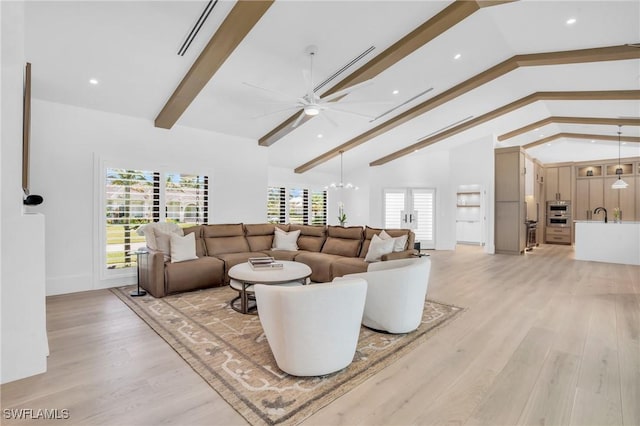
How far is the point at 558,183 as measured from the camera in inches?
429

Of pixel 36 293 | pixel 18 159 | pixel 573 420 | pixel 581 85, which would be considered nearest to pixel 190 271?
pixel 36 293

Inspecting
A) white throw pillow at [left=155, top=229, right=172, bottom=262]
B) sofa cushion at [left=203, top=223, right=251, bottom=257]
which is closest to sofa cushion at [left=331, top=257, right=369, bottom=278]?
sofa cushion at [left=203, top=223, right=251, bottom=257]

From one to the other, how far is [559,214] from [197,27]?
1264 cm

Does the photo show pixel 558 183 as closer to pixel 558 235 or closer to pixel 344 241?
pixel 558 235

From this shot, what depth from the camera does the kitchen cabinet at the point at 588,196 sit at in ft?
33.1

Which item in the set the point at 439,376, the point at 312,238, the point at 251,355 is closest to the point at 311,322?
the point at 251,355

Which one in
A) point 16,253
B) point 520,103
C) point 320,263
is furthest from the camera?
point 520,103

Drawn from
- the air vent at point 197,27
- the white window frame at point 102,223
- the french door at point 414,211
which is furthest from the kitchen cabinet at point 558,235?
the white window frame at point 102,223

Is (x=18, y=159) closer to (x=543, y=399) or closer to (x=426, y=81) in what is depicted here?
(x=543, y=399)

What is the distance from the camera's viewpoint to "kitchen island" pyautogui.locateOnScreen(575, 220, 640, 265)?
22.5 feet

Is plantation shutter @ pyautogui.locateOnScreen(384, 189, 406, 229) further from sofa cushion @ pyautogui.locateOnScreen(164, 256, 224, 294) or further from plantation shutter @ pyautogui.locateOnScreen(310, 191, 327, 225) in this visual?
sofa cushion @ pyautogui.locateOnScreen(164, 256, 224, 294)

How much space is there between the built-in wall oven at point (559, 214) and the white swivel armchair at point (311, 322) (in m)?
11.8

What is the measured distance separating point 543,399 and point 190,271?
4304mm

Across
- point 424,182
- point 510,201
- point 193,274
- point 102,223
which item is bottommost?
point 193,274
